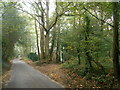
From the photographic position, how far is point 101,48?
8367 mm

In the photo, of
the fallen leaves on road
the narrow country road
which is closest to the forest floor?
the fallen leaves on road

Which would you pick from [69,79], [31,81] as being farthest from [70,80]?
[31,81]

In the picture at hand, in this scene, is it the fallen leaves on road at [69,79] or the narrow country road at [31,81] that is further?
the fallen leaves on road at [69,79]

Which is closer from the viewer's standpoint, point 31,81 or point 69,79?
point 31,81

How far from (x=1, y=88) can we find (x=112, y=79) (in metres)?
6.01

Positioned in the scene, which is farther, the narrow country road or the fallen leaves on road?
the fallen leaves on road

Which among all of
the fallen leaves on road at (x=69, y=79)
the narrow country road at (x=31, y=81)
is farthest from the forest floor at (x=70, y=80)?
the narrow country road at (x=31, y=81)

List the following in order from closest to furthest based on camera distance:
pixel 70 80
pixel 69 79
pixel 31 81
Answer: pixel 31 81 < pixel 70 80 < pixel 69 79

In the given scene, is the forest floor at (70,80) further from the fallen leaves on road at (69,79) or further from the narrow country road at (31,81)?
the narrow country road at (31,81)

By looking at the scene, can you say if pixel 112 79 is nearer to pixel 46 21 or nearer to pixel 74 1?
pixel 74 1

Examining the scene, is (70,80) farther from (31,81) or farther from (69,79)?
(31,81)

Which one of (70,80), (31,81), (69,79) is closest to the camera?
(31,81)

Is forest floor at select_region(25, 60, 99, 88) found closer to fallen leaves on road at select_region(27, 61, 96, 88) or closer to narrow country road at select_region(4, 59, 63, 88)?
fallen leaves on road at select_region(27, 61, 96, 88)

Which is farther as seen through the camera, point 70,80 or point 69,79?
point 69,79
